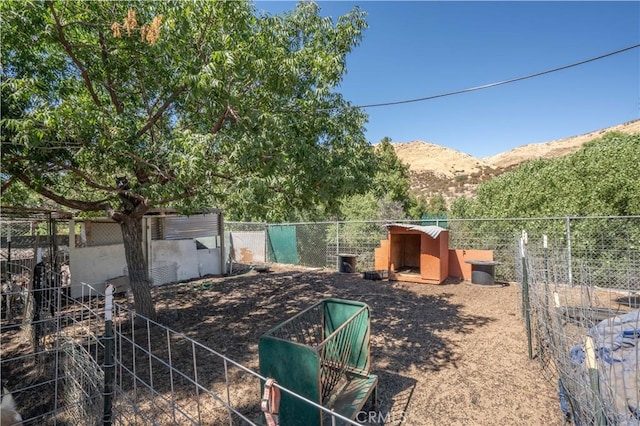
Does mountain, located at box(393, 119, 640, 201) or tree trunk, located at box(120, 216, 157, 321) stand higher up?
mountain, located at box(393, 119, 640, 201)

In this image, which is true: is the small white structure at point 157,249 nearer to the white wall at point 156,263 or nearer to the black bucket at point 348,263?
the white wall at point 156,263

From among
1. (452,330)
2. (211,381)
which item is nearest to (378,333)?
(452,330)

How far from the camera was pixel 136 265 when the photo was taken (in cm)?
558

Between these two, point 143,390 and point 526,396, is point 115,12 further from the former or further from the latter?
point 526,396

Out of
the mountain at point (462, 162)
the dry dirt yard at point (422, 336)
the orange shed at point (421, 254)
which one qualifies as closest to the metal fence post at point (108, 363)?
the dry dirt yard at point (422, 336)

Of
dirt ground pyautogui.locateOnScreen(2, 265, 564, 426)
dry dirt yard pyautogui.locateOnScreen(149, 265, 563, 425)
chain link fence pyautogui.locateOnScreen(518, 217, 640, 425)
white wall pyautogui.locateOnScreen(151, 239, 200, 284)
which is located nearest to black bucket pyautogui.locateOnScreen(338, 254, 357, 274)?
dry dirt yard pyautogui.locateOnScreen(149, 265, 563, 425)

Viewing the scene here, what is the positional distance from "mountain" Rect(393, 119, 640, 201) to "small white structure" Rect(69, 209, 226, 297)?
2687cm

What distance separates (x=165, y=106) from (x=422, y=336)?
18.0 feet

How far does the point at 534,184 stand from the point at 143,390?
451 inches

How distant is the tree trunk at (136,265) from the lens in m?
5.50

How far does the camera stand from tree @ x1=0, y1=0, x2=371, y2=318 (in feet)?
11.8

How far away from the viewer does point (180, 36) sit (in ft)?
12.3

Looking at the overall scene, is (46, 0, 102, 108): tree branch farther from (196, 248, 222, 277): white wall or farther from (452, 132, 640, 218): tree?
(452, 132, 640, 218): tree

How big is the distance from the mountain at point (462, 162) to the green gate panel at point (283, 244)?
75.9 feet
